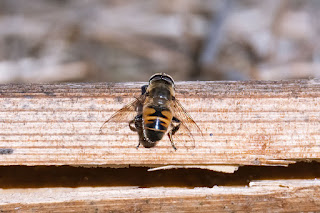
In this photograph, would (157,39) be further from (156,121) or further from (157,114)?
(156,121)

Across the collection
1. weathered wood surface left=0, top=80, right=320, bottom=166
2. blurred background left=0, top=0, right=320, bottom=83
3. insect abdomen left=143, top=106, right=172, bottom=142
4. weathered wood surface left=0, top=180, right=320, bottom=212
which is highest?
blurred background left=0, top=0, right=320, bottom=83

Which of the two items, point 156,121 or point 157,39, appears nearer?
point 156,121

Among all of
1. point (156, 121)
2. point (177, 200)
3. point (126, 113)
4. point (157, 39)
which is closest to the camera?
point (177, 200)

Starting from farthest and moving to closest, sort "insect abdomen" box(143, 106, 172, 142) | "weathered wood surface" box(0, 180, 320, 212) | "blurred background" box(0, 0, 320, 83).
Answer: "blurred background" box(0, 0, 320, 83) → "insect abdomen" box(143, 106, 172, 142) → "weathered wood surface" box(0, 180, 320, 212)

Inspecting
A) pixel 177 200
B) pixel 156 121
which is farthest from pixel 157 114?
pixel 177 200

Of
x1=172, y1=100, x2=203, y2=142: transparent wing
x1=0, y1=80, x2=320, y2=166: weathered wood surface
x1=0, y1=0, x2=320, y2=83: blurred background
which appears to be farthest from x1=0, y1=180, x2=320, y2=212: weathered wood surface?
x1=0, y1=0, x2=320, y2=83: blurred background

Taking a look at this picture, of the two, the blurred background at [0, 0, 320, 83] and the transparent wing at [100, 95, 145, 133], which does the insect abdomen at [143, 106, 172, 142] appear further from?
the blurred background at [0, 0, 320, 83]
